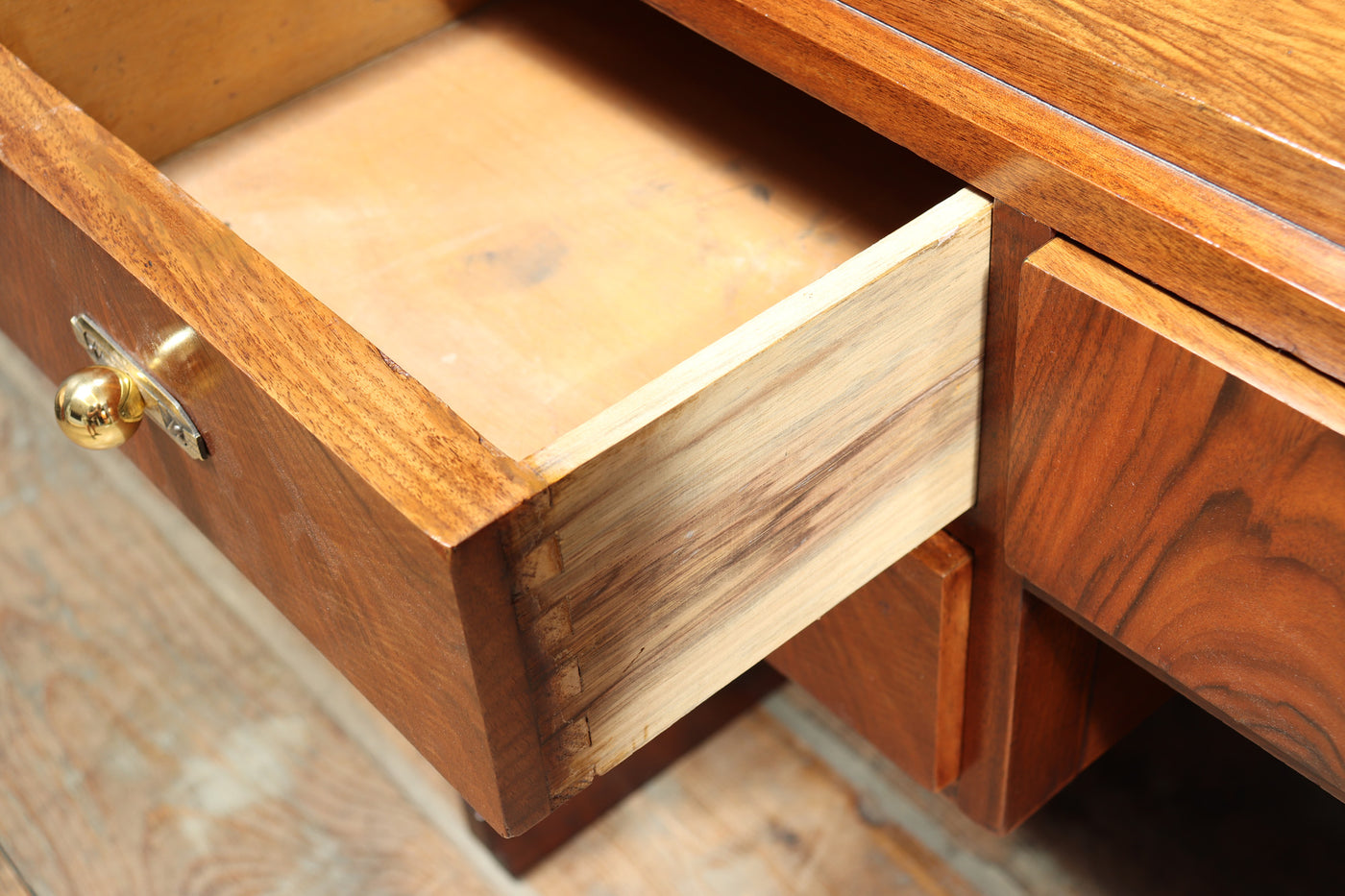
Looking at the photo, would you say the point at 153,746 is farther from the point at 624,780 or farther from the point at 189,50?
the point at 189,50

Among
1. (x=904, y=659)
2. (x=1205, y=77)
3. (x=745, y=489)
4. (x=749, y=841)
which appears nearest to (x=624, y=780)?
(x=749, y=841)

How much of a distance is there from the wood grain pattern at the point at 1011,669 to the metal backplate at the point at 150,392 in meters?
0.27

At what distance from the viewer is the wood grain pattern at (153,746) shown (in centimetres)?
76

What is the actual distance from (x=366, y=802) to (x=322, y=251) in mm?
345

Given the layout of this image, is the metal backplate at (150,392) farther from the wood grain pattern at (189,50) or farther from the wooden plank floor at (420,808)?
the wooden plank floor at (420,808)

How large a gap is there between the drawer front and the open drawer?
0.04 metres

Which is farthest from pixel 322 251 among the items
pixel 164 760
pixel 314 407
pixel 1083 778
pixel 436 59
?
pixel 1083 778

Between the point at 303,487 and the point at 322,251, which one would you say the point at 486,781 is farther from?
the point at 322,251

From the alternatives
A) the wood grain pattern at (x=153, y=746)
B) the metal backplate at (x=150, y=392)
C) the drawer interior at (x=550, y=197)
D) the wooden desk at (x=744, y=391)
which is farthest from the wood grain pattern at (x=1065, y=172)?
the wood grain pattern at (x=153, y=746)

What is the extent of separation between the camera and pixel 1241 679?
43cm

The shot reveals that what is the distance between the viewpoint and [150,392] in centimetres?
44

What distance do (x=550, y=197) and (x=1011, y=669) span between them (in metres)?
0.29

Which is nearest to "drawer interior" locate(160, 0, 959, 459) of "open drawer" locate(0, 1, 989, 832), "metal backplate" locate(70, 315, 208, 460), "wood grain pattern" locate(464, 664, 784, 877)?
"open drawer" locate(0, 1, 989, 832)

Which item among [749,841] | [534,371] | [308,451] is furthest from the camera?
[749,841]
